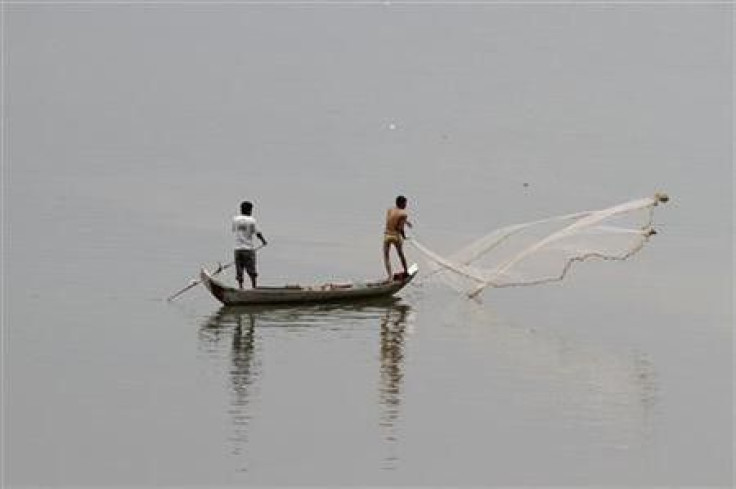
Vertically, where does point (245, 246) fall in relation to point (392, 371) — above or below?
above

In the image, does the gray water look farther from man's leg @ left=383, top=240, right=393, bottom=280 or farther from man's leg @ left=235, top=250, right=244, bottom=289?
man's leg @ left=383, top=240, right=393, bottom=280

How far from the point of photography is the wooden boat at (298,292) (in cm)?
1965

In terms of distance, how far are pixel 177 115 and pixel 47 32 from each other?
60.2ft

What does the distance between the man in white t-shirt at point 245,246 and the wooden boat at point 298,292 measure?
0.37 m

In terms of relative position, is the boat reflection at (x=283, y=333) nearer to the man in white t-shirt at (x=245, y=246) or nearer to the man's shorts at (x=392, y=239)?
the man in white t-shirt at (x=245, y=246)

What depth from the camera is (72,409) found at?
583 inches

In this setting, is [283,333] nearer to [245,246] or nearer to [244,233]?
[245,246]

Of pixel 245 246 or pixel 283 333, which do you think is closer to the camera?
pixel 283 333

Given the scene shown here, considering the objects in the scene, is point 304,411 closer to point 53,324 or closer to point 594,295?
point 53,324

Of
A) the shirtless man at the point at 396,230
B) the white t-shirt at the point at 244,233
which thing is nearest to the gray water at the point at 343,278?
the shirtless man at the point at 396,230

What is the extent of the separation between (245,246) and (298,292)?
2.72ft

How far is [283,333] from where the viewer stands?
18531mm

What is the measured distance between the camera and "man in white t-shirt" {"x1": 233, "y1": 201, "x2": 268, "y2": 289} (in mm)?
20219

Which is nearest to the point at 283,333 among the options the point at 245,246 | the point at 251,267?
the point at 251,267
